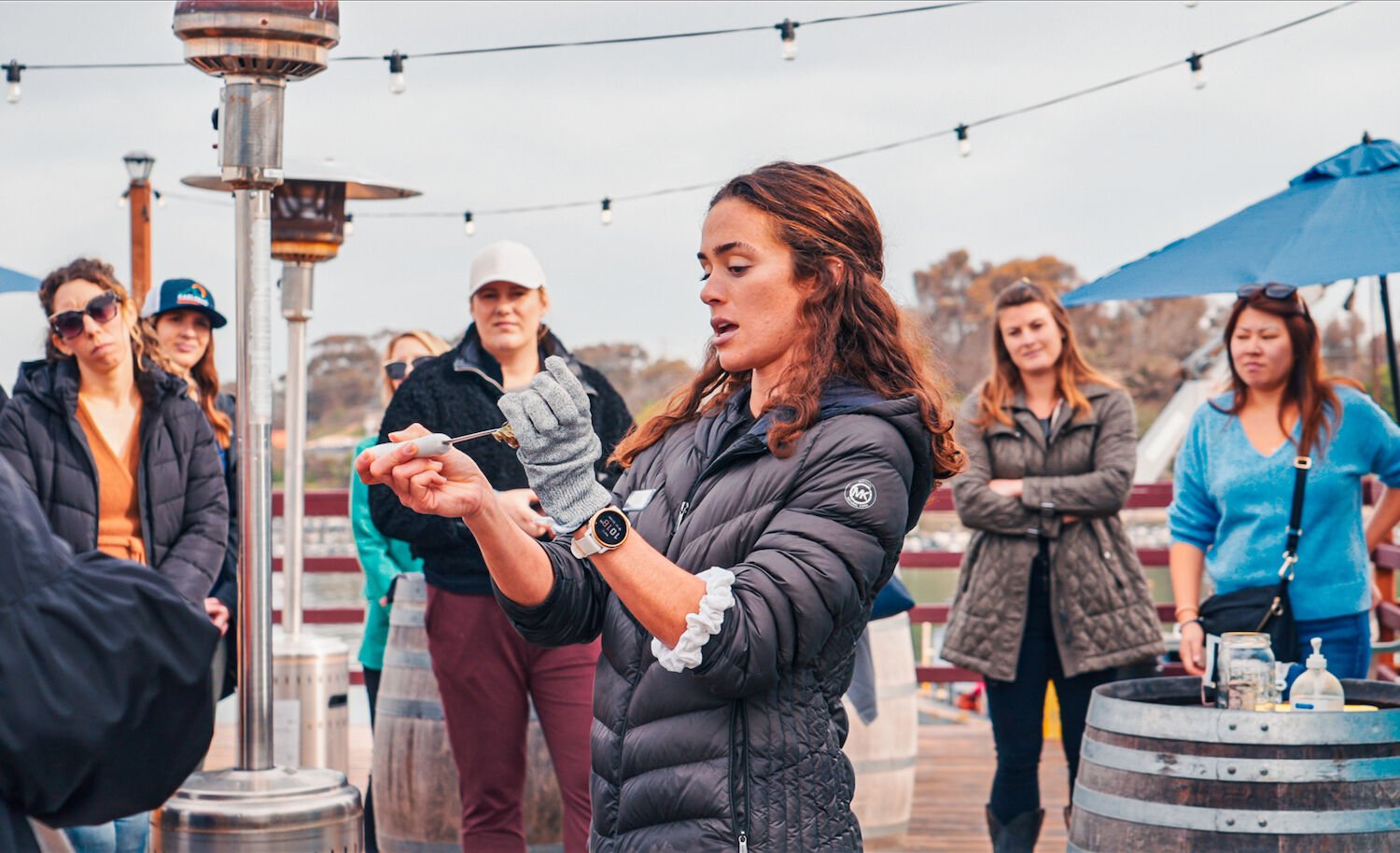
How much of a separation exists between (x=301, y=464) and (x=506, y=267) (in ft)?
7.46

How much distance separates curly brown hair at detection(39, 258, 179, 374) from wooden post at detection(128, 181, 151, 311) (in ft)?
25.9

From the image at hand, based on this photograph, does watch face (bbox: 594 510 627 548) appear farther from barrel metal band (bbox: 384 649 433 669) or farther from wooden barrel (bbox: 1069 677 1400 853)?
barrel metal band (bbox: 384 649 433 669)

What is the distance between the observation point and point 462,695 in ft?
12.1

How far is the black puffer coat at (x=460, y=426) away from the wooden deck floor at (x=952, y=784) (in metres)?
1.76

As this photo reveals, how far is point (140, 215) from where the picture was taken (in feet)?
38.2

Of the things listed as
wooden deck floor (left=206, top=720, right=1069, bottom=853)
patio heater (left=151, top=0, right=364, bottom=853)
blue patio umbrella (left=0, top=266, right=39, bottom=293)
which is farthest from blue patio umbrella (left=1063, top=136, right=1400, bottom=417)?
blue patio umbrella (left=0, top=266, right=39, bottom=293)


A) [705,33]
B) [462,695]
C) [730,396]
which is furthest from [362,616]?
[730,396]

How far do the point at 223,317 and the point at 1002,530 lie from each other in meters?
2.41

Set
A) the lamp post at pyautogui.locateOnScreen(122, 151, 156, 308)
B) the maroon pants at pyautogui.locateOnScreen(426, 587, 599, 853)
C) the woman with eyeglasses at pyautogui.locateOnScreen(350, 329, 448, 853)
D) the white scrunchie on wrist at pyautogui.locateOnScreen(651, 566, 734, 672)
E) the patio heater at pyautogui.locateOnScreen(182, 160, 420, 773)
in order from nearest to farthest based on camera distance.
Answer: the white scrunchie on wrist at pyautogui.locateOnScreen(651, 566, 734, 672) → the maroon pants at pyautogui.locateOnScreen(426, 587, 599, 853) → the woman with eyeglasses at pyautogui.locateOnScreen(350, 329, 448, 853) → the patio heater at pyautogui.locateOnScreen(182, 160, 420, 773) → the lamp post at pyautogui.locateOnScreen(122, 151, 156, 308)

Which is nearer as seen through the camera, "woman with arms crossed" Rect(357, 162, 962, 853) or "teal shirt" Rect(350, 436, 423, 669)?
"woman with arms crossed" Rect(357, 162, 962, 853)

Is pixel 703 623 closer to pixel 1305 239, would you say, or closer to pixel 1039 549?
pixel 1305 239

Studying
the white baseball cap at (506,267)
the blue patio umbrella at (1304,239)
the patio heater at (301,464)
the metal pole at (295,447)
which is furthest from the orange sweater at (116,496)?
the blue patio umbrella at (1304,239)

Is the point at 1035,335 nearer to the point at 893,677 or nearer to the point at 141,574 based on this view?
the point at 893,677

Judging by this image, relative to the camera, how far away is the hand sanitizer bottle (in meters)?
3.11
